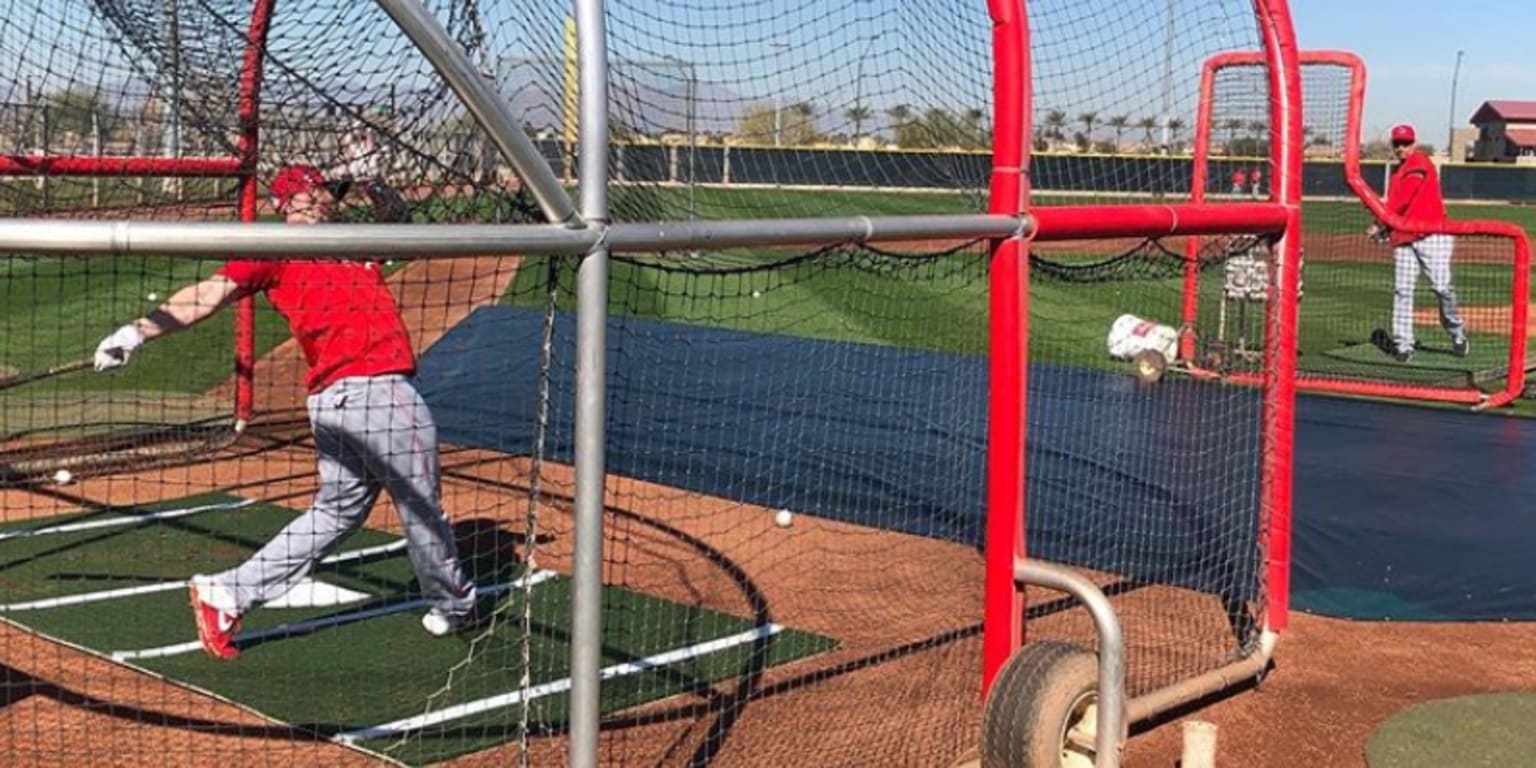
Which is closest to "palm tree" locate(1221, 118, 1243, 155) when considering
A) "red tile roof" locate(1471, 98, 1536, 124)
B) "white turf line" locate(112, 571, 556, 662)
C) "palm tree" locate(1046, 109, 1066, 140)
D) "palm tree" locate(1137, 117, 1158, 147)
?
"palm tree" locate(1137, 117, 1158, 147)

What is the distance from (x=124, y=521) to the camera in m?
8.55

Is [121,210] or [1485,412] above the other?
[121,210]

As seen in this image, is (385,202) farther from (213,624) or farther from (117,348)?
(213,624)

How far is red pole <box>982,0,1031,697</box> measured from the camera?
5.02 metres

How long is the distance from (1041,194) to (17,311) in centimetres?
1231

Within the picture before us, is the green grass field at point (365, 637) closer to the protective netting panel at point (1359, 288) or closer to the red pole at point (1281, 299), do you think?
the red pole at point (1281, 299)

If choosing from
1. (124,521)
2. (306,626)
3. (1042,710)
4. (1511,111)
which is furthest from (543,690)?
(1511,111)

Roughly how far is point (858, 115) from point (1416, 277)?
12.1m

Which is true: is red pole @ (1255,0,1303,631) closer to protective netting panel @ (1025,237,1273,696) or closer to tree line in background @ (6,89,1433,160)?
protective netting panel @ (1025,237,1273,696)

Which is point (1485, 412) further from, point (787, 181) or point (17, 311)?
point (17, 311)

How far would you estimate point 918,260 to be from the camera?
5469 mm

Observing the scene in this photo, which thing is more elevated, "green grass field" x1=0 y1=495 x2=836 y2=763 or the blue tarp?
the blue tarp

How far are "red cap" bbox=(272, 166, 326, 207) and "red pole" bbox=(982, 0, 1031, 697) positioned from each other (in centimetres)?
226

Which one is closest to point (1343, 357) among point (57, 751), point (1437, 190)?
point (1437, 190)
